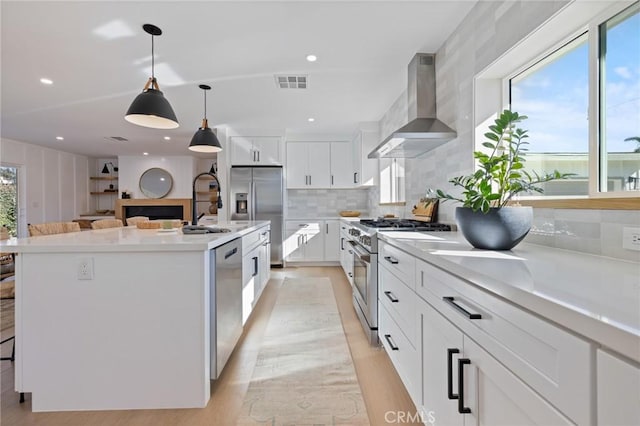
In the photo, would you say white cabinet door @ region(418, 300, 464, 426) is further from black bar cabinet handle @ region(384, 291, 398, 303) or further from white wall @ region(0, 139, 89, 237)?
white wall @ region(0, 139, 89, 237)

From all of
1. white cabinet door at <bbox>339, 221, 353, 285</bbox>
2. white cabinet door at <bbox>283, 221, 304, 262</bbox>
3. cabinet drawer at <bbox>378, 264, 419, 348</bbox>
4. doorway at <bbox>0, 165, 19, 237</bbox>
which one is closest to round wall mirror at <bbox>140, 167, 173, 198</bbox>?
doorway at <bbox>0, 165, 19, 237</bbox>

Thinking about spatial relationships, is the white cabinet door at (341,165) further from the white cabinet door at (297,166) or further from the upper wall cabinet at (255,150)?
the upper wall cabinet at (255,150)

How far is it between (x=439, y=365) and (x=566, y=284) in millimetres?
620

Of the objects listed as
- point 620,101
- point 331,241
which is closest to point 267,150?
point 331,241

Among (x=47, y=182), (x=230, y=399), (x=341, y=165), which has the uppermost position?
(x=341, y=165)

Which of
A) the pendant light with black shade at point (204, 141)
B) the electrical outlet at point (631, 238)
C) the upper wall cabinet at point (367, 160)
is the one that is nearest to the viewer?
the electrical outlet at point (631, 238)

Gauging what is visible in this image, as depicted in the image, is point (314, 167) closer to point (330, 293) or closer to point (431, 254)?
point (330, 293)

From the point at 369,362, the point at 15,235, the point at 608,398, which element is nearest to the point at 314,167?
the point at 369,362

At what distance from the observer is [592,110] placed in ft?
4.16

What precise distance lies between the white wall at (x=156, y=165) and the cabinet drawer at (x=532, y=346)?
26.8 ft

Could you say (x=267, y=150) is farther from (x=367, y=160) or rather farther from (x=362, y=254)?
(x=362, y=254)

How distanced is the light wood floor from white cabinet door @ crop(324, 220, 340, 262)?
2.92m

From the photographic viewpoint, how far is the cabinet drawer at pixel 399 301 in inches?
58.4

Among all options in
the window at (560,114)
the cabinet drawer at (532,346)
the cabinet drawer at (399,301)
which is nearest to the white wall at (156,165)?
the cabinet drawer at (399,301)
